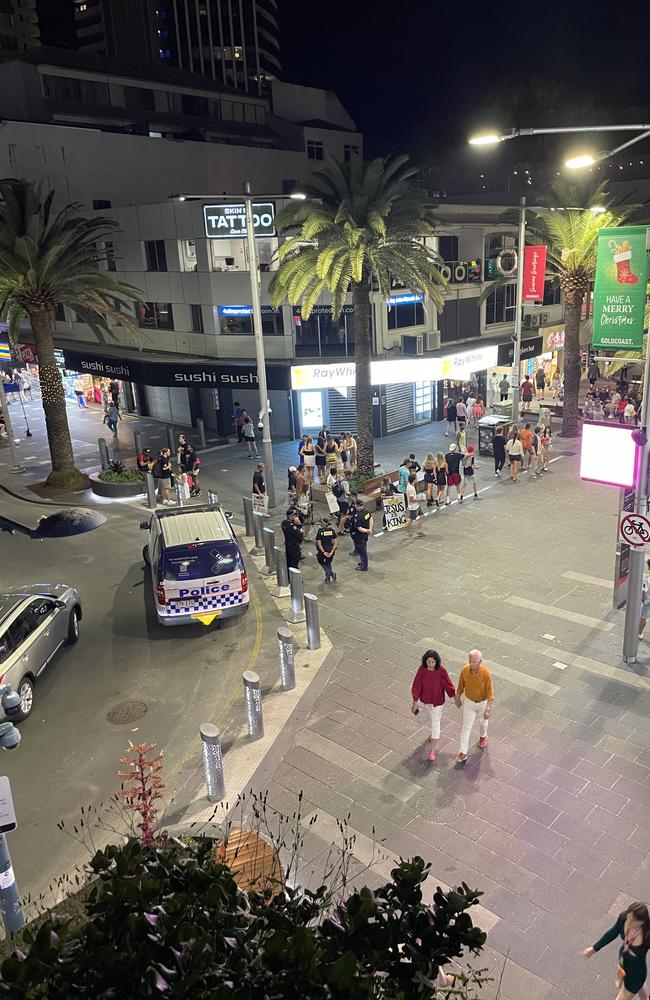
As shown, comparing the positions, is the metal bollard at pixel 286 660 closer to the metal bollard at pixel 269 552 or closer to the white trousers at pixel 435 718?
the white trousers at pixel 435 718

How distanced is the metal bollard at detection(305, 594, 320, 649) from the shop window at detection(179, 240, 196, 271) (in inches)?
835

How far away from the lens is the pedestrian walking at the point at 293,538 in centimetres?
1598

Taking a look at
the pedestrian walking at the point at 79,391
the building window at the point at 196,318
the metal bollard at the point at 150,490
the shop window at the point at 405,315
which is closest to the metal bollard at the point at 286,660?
the metal bollard at the point at 150,490

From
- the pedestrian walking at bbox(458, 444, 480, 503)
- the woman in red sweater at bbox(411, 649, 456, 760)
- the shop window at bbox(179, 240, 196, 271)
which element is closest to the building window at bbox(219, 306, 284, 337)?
the shop window at bbox(179, 240, 196, 271)

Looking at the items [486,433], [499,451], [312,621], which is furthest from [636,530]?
[486,433]

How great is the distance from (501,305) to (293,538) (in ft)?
83.8

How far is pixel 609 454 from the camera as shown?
12312 millimetres

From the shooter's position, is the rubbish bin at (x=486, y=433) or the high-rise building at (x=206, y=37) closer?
the rubbish bin at (x=486, y=433)

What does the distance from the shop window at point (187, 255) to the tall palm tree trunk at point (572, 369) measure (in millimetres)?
15234

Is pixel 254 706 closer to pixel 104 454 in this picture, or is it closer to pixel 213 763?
pixel 213 763

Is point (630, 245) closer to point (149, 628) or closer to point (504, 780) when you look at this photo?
point (504, 780)

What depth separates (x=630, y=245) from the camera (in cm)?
1224

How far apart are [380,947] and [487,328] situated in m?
35.7

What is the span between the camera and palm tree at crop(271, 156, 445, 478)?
20875mm
